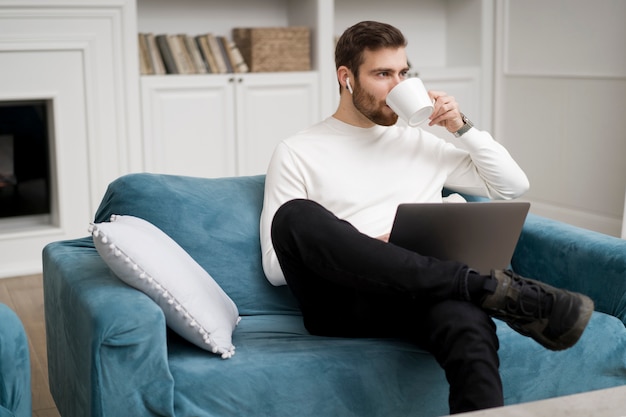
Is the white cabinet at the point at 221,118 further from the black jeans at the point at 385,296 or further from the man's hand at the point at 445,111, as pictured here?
the black jeans at the point at 385,296

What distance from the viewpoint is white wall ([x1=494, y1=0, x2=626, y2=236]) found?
445cm

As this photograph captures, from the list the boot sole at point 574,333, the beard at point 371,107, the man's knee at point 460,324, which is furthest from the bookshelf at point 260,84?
the boot sole at point 574,333

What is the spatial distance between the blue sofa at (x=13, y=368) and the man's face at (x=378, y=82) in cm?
107

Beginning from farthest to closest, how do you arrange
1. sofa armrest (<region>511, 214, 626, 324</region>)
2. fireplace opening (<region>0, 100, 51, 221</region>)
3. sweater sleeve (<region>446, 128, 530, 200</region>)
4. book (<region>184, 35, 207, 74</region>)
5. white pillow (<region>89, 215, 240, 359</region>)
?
book (<region>184, 35, 207, 74</region>) → fireplace opening (<region>0, 100, 51, 221</region>) → sweater sleeve (<region>446, 128, 530, 200</region>) → sofa armrest (<region>511, 214, 626, 324</region>) → white pillow (<region>89, 215, 240, 359</region>)

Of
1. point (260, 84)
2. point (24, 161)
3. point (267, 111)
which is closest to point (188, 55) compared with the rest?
point (260, 84)

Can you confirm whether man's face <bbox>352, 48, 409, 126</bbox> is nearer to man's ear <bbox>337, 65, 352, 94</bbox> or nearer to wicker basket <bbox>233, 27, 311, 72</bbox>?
man's ear <bbox>337, 65, 352, 94</bbox>

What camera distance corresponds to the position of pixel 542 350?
2158 millimetres

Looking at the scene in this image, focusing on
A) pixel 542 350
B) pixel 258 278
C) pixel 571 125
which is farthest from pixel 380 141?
pixel 571 125

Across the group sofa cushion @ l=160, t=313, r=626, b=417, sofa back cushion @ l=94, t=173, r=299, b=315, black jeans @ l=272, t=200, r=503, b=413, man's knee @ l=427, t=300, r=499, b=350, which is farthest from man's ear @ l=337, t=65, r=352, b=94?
man's knee @ l=427, t=300, r=499, b=350

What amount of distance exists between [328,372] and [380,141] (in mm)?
748

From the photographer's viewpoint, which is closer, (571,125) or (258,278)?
(258,278)

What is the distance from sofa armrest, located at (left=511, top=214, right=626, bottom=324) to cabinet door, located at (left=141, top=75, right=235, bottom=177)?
2.35m

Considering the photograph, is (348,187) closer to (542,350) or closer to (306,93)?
(542,350)

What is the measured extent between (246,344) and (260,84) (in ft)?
9.07
